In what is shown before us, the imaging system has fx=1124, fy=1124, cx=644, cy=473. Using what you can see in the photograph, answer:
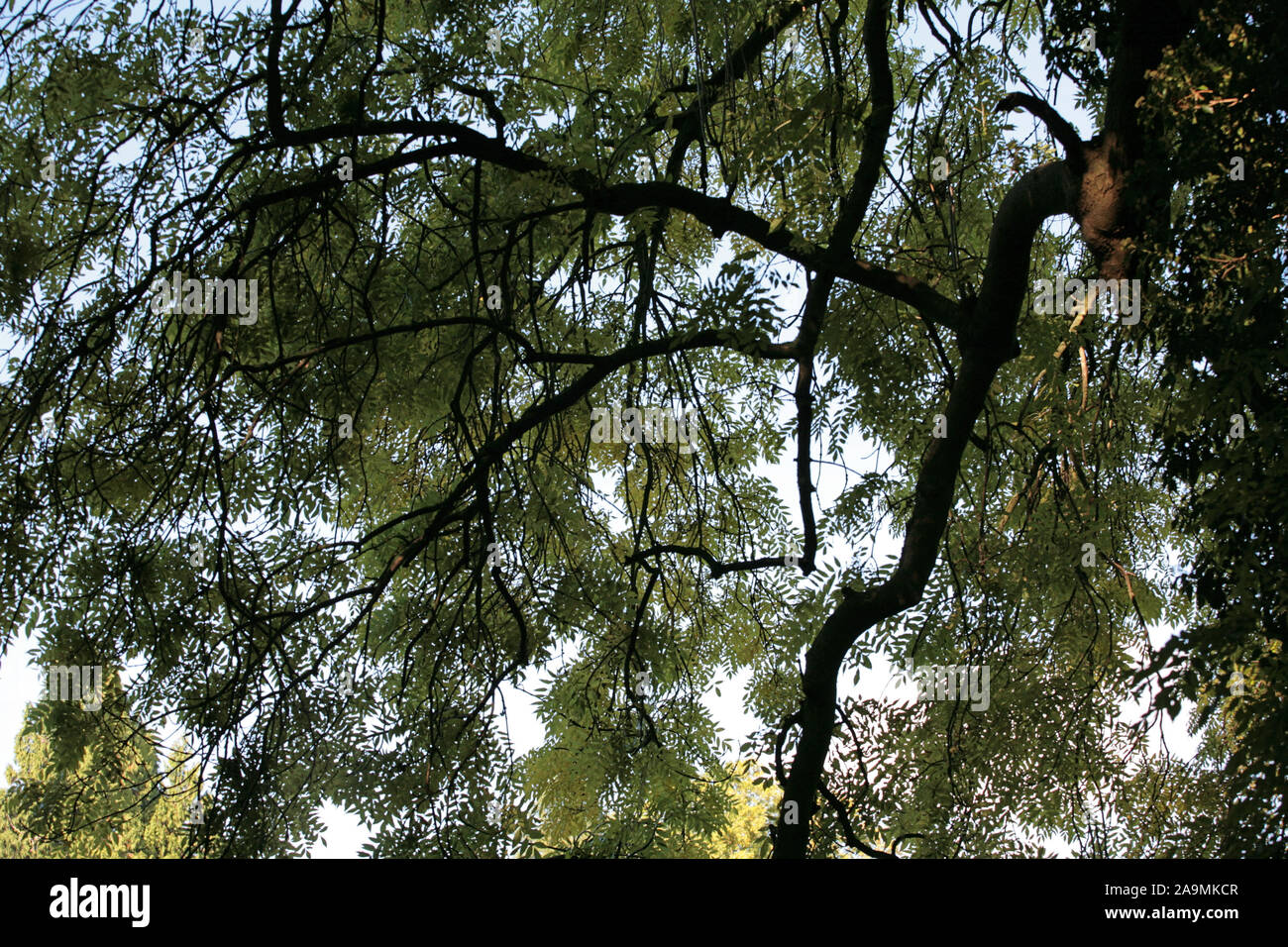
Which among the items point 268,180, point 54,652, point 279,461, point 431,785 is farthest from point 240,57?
point 431,785

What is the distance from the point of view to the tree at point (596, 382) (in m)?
3.82

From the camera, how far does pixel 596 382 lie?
17.0 ft

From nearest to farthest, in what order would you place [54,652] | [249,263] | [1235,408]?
[1235,408]
[249,263]
[54,652]

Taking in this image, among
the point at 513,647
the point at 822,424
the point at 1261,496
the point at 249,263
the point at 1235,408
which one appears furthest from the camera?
the point at 822,424

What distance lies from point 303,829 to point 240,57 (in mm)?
3083

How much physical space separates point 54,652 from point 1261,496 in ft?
14.9

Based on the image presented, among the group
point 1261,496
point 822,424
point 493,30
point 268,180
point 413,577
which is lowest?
point 1261,496

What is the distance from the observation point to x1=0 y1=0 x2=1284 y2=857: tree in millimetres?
3820

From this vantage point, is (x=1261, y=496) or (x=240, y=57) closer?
(x=1261, y=496)

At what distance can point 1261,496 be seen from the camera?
2438mm
